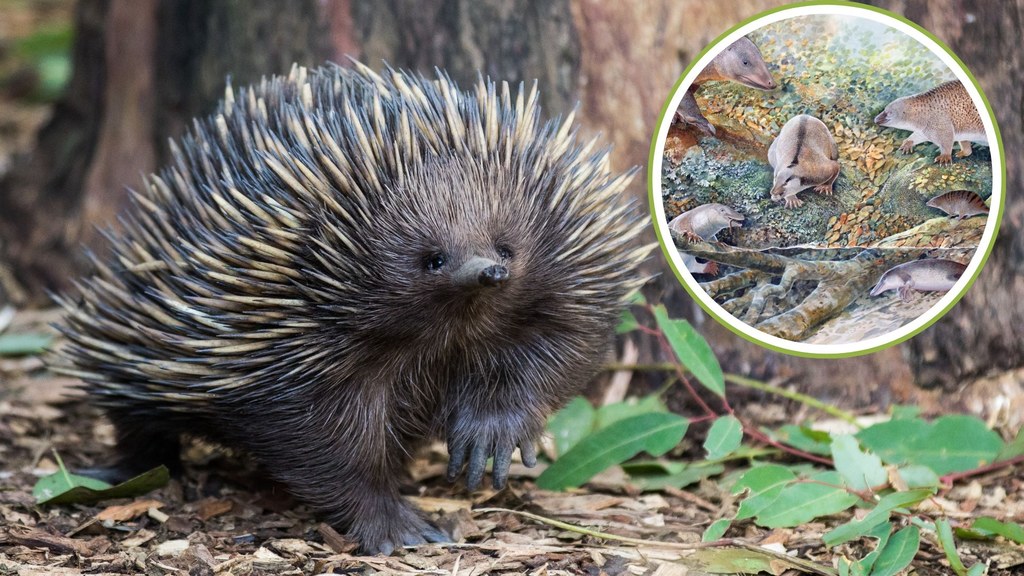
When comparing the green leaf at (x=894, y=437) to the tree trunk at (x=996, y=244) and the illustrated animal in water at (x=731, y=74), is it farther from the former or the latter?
the illustrated animal in water at (x=731, y=74)

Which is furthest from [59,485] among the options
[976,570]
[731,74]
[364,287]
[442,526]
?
[976,570]

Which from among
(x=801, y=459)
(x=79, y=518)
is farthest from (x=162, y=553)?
(x=801, y=459)

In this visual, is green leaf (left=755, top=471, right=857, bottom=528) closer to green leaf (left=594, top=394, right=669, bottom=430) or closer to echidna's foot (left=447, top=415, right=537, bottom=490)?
echidna's foot (left=447, top=415, right=537, bottom=490)

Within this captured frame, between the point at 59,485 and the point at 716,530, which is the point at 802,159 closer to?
the point at 716,530

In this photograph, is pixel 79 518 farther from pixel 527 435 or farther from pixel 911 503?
pixel 911 503

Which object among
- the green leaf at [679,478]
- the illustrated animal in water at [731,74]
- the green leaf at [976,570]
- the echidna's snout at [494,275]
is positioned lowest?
the green leaf at [976,570]

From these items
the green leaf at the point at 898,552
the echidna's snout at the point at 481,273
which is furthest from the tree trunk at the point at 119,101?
the green leaf at the point at 898,552

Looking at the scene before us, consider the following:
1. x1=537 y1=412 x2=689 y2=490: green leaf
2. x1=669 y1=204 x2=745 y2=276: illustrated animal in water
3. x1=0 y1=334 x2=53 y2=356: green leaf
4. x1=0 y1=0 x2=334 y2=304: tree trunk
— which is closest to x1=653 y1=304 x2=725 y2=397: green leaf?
x1=537 y1=412 x2=689 y2=490: green leaf

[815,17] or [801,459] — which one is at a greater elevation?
[815,17]
